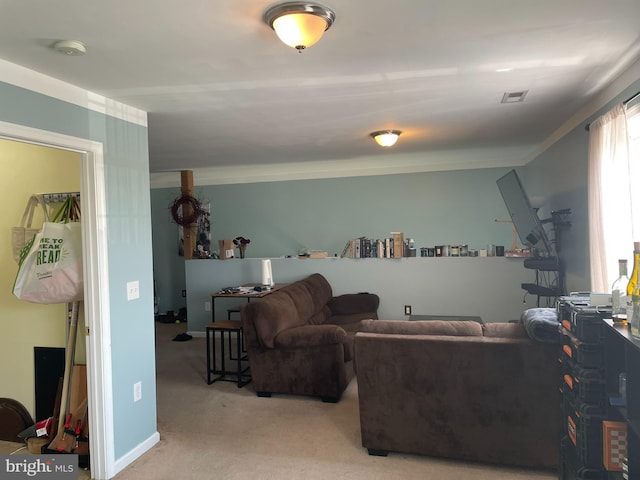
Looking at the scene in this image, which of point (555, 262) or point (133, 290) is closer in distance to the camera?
point (133, 290)

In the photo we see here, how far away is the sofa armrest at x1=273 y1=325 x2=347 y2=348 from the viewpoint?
150 inches

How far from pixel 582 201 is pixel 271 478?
10.6 ft

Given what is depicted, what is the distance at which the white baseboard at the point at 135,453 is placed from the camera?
9.21ft

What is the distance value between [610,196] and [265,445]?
9.47ft

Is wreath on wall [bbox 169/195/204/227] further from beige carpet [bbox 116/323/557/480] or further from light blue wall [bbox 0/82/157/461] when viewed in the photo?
light blue wall [bbox 0/82/157/461]

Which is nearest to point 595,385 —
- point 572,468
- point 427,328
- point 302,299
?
point 572,468

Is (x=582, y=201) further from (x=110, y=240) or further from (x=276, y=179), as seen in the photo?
(x=276, y=179)

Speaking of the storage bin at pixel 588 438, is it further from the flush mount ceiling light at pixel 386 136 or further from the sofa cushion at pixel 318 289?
the sofa cushion at pixel 318 289

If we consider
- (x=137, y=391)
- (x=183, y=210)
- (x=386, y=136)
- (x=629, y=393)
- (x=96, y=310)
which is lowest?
(x=137, y=391)

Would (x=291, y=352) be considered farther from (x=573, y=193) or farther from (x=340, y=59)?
(x=573, y=193)

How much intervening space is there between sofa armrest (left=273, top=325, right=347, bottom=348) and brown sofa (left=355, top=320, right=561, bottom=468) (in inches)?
35.6

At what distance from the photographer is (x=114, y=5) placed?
1.76 m

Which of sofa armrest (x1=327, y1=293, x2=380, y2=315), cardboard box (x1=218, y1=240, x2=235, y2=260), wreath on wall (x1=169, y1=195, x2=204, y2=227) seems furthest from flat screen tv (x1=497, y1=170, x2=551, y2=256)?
wreath on wall (x1=169, y1=195, x2=204, y2=227)

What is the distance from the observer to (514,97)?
327 cm
